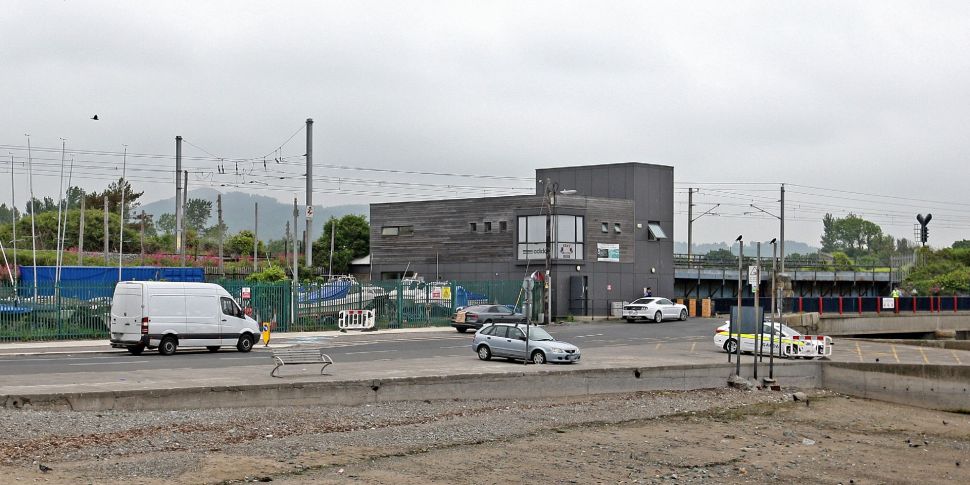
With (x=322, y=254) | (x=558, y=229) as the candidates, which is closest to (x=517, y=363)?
(x=558, y=229)

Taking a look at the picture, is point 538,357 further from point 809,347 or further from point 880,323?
point 880,323

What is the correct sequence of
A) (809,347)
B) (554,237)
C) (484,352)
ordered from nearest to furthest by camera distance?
(484,352) < (809,347) < (554,237)

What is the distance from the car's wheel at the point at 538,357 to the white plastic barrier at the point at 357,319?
67.1 ft

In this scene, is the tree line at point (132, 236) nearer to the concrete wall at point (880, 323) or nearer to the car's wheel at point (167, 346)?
the concrete wall at point (880, 323)

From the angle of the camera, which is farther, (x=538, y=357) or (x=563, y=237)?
(x=563, y=237)

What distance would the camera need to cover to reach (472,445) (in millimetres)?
19484

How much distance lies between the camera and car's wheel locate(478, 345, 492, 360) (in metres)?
33.5

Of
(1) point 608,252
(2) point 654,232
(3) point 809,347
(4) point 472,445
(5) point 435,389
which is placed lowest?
(4) point 472,445

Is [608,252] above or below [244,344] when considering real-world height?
above

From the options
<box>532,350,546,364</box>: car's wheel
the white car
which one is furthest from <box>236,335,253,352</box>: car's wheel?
the white car

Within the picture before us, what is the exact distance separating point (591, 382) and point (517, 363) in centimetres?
386

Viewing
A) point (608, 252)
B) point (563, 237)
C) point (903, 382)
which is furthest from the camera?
point (608, 252)

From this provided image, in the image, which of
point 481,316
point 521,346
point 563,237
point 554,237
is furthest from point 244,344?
point 563,237

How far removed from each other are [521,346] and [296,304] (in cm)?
1958
